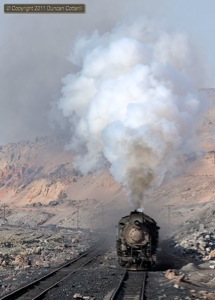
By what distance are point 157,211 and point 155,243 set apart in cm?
6632

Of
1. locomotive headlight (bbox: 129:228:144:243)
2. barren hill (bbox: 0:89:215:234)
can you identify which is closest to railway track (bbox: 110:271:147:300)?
locomotive headlight (bbox: 129:228:144:243)

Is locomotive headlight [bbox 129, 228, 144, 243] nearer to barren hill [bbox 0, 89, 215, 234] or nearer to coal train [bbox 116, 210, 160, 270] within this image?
→ coal train [bbox 116, 210, 160, 270]

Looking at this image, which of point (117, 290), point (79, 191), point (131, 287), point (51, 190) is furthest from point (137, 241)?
point (51, 190)

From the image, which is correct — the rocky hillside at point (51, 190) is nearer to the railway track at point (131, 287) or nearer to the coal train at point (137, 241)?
the coal train at point (137, 241)

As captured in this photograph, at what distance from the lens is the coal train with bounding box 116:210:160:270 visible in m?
21.7

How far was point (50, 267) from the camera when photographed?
25.4m

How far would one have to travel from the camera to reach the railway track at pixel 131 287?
15273mm

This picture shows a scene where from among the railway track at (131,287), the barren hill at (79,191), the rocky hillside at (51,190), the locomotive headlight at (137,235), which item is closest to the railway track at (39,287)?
the railway track at (131,287)

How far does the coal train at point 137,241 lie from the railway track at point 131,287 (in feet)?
2.94

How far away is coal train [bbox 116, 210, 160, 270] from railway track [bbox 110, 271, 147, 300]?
895 mm

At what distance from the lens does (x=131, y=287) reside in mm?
17312

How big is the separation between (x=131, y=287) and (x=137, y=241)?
456 centimetres

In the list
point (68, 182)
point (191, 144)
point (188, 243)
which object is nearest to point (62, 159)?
point (68, 182)

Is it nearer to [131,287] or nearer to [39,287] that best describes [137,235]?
[131,287]
